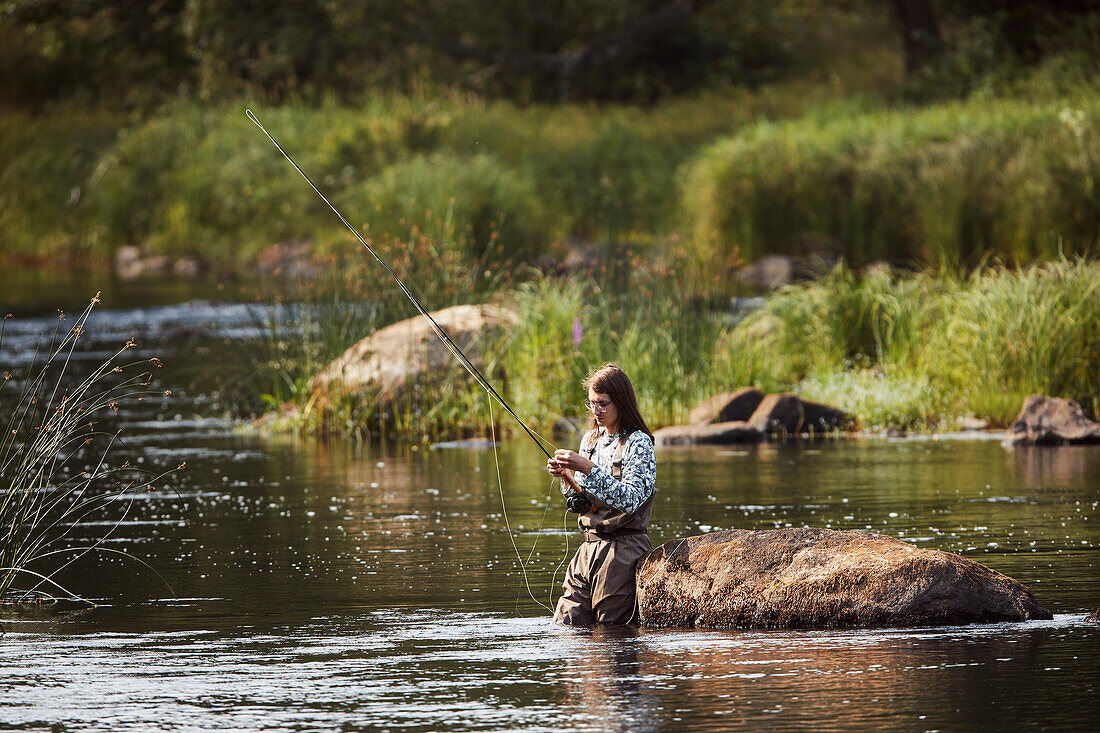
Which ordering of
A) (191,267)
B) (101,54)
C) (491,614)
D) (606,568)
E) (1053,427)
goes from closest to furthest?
1. (606,568)
2. (491,614)
3. (1053,427)
4. (191,267)
5. (101,54)

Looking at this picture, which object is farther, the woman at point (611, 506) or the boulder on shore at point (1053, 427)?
the boulder on shore at point (1053, 427)

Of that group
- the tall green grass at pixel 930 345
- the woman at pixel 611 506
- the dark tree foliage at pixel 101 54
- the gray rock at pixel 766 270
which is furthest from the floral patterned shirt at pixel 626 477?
the dark tree foliage at pixel 101 54

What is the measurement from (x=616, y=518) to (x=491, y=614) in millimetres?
899

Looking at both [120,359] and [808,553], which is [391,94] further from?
[808,553]

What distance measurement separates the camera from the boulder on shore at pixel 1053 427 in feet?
47.9

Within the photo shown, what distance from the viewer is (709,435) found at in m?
15.5

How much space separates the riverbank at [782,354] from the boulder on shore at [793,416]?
369mm

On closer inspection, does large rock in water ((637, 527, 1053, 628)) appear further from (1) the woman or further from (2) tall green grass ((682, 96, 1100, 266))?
(2) tall green grass ((682, 96, 1100, 266))

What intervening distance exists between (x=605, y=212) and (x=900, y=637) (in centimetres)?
2716

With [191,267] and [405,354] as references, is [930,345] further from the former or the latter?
[191,267]

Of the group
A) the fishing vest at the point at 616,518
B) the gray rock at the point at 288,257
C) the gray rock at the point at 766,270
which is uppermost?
the gray rock at the point at 288,257

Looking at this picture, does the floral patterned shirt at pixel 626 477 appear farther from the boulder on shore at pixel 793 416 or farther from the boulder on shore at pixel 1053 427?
the boulder on shore at pixel 793 416

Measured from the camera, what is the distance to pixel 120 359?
22.6 m

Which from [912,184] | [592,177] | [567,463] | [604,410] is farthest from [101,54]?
[567,463]
